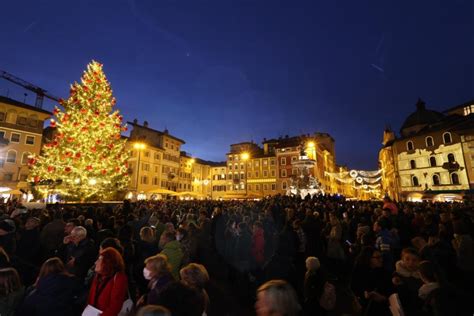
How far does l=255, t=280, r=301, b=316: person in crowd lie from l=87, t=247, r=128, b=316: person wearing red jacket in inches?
79.8

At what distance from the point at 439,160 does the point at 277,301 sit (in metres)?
46.3

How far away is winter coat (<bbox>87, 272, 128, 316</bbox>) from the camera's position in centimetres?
313

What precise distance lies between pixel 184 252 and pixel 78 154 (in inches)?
583

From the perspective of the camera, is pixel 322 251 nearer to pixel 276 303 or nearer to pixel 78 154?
pixel 276 303

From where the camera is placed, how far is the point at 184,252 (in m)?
5.59

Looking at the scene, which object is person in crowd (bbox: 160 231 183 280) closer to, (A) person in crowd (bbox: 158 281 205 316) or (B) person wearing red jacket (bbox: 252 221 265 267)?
(B) person wearing red jacket (bbox: 252 221 265 267)

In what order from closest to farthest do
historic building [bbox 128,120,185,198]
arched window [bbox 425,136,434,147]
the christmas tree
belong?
the christmas tree < arched window [bbox 425,136,434,147] < historic building [bbox 128,120,185,198]

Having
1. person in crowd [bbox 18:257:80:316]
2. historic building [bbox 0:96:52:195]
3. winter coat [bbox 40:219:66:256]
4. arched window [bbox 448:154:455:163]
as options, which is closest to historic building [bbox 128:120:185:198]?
historic building [bbox 0:96:52:195]

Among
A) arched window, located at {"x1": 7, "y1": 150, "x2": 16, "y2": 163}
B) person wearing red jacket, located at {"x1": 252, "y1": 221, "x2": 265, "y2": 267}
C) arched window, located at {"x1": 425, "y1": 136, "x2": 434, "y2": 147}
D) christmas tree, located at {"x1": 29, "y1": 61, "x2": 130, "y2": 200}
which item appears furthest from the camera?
arched window, located at {"x1": 425, "y1": 136, "x2": 434, "y2": 147}

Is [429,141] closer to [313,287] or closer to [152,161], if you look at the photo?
[313,287]

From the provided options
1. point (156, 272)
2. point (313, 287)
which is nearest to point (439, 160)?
point (313, 287)

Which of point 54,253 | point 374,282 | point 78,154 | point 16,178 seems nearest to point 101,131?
point 78,154

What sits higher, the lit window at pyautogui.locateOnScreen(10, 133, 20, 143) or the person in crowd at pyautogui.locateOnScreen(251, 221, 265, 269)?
the lit window at pyautogui.locateOnScreen(10, 133, 20, 143)

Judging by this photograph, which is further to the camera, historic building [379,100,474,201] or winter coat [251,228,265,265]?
historic building [379,100,474,201]
